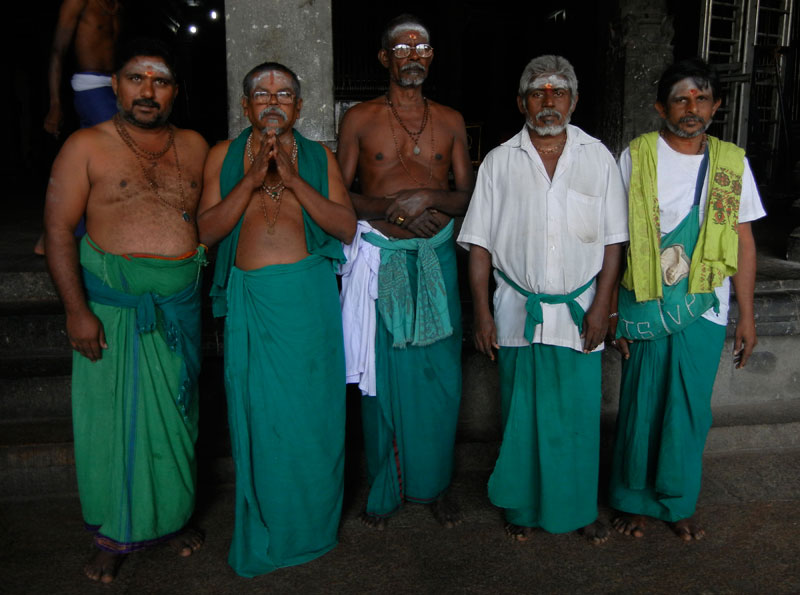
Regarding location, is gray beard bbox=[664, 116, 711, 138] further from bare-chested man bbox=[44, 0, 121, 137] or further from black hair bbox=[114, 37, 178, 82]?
bare-chested man bbox=[44, 0, 121, 137]

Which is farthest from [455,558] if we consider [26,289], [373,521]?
[26,289]

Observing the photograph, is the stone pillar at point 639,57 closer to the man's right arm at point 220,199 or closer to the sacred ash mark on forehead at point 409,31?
the sacred ash mark on forehead at point 409,31

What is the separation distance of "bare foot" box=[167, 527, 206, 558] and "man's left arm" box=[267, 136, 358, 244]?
4.67 ft

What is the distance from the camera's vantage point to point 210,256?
15.2 ft

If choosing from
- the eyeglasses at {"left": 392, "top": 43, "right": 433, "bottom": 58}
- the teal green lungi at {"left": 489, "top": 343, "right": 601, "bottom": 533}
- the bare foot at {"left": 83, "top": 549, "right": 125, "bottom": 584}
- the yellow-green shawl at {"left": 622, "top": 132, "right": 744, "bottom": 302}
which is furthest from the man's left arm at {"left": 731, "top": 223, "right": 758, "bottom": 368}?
the bare foot at {"left": 83, "top": 549, "right": 125, "bottom": 584}

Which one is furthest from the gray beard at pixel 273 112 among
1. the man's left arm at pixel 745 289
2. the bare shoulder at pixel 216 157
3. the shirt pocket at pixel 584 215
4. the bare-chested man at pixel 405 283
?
the man's left arm at pixel 745 289

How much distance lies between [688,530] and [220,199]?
2.44m

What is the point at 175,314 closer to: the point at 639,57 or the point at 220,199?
the point at 220,199

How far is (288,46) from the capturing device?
146 inches

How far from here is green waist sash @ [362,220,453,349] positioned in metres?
3.14

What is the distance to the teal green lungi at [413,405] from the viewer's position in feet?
10.5

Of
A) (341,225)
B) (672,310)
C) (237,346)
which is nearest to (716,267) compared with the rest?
(672,310)

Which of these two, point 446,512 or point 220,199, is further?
point 446,512

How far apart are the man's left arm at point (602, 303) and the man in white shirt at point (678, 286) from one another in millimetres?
82
